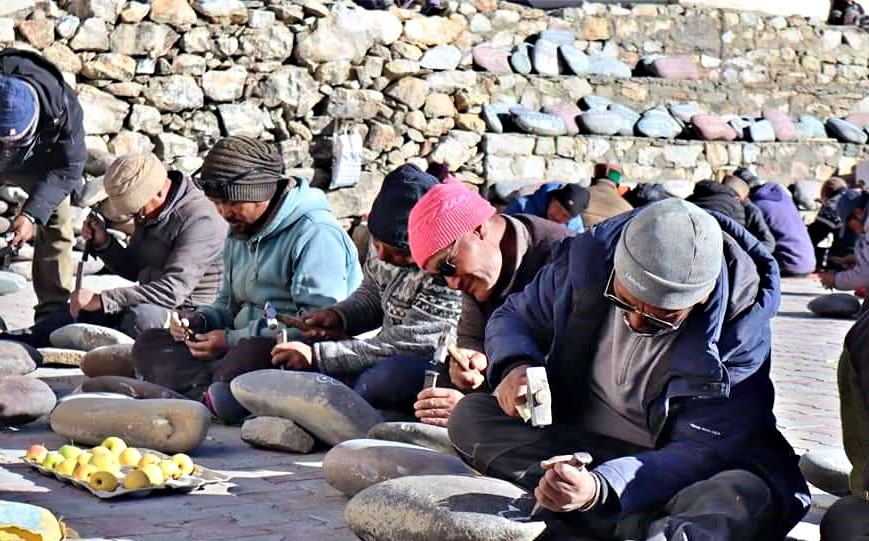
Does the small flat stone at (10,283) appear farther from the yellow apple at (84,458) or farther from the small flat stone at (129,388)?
the yellow apple at (84,458)

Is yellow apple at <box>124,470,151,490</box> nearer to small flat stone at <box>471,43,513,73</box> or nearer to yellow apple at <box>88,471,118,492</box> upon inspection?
yellow apple at <box>88,471,118,492</box>

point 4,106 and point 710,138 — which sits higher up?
point 4,106

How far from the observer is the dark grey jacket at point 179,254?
644 centimetres

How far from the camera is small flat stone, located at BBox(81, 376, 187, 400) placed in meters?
5.07

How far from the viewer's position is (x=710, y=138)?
13.9 m

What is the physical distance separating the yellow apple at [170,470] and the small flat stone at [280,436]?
607 mm

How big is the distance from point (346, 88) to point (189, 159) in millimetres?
1627

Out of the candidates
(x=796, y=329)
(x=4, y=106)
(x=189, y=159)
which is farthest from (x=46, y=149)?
(x=796, y=329)

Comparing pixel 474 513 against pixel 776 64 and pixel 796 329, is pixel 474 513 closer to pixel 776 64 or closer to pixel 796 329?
pixel 796 329

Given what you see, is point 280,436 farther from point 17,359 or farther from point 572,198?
point 572,198

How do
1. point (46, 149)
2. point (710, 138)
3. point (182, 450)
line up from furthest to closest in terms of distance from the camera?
point (710, 138) → point (46, 149) → point (182, 450)

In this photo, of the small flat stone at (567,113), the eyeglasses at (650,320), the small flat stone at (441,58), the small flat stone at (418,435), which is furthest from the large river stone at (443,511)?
the small flat stone at (567,113)

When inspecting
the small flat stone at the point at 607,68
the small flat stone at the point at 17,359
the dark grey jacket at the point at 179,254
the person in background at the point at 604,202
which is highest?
the dark grey jacket at the point at 179,254

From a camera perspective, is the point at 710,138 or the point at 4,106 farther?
the point at 710,138
